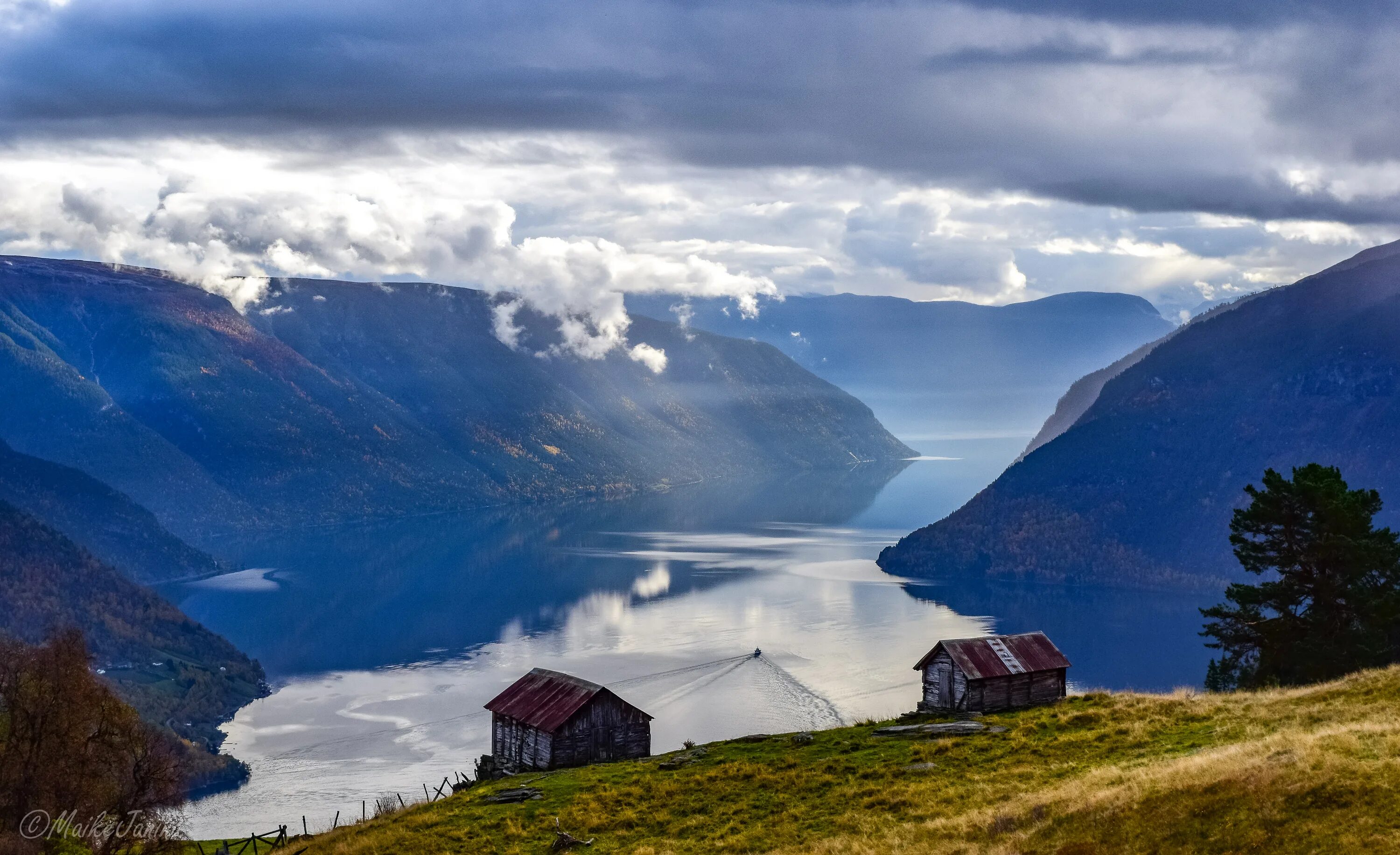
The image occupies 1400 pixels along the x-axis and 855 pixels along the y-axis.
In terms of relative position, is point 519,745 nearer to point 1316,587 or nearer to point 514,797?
point 514,797

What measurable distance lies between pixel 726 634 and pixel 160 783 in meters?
127

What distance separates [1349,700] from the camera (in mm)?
45250

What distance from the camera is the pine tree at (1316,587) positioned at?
6756 centimetres

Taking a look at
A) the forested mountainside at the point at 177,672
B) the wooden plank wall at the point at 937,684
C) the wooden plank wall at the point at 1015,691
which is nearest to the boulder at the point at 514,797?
the wooden plank wall at the point at 937,684

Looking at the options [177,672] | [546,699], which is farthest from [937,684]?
[177,672]

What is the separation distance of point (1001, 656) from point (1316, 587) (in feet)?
64.3

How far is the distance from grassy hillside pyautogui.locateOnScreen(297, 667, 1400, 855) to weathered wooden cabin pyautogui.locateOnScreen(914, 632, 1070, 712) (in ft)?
19.5

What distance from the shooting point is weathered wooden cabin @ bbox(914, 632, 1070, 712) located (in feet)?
215

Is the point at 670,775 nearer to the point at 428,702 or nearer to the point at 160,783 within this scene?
the point at 160,783

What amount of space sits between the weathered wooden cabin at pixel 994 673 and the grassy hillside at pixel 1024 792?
5929 mm

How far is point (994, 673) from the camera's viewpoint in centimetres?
6575

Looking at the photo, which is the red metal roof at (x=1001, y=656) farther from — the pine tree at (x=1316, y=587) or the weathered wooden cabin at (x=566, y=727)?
the weathered wooden cabin at (x=566, y=727)

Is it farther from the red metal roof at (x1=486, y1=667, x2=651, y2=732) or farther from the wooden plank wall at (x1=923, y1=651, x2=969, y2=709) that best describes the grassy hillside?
the red metal roof at (x1=486, y1=667, x2=651, y2=732)

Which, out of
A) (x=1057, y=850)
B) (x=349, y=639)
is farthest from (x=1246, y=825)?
(x=349, y=639)
